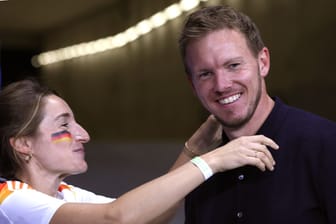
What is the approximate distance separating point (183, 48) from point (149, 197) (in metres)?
0.45

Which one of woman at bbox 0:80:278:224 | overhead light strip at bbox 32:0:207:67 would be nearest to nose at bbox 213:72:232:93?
woman at bbox 0:80:278:224

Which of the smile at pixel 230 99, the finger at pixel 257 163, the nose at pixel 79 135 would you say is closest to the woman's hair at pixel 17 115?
the nose at pixel 79 135

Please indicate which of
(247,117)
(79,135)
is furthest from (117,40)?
(247,117)

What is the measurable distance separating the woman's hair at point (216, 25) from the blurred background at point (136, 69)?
11.2 ft

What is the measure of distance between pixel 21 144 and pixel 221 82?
83 cm

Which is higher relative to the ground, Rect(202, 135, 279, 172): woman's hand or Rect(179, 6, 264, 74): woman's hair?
Rect(179, 6, 264, 74): woman's hair

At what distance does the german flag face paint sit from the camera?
221cm

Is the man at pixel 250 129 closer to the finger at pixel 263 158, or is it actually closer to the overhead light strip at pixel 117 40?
the finger at pixel 263 158

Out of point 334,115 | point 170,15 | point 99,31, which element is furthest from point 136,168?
point 99,31

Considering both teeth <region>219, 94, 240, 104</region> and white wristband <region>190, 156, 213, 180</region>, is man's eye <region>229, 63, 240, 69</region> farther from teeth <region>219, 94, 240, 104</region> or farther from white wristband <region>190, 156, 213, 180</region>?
white wristband <region>190, 156, 213, 180</region>

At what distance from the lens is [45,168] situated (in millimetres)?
2215

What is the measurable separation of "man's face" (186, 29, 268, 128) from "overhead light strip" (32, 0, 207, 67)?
9246mm

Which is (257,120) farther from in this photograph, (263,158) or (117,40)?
(117,40)

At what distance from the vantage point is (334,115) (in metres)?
8.66
